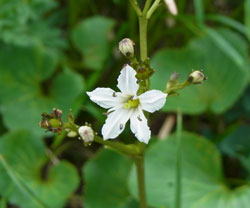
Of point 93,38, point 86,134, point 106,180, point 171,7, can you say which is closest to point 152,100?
point 86,134

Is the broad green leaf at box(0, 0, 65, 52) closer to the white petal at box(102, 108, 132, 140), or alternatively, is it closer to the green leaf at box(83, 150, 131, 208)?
the green leaf at box(83, 150, 131, 208)

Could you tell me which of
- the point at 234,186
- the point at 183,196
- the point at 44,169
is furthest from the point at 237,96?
the point at 44,169

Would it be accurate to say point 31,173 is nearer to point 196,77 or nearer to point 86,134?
point 86,134

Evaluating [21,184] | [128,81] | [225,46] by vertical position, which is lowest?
[21,184]

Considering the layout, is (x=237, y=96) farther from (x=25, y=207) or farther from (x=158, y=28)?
(x=25, y=207)

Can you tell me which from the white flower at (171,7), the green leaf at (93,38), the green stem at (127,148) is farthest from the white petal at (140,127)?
the green leaf at (93,38)

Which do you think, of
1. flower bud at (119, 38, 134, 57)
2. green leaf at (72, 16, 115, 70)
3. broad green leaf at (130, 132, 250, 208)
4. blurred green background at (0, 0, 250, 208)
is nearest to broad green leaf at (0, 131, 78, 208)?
blurred green background at (0, 0, 250, 208)
